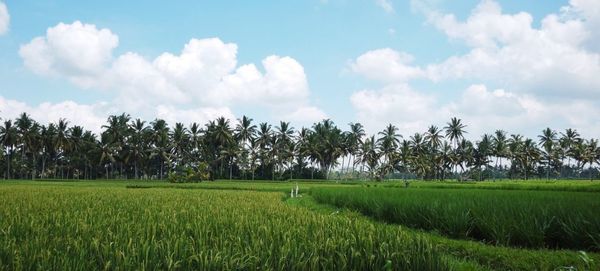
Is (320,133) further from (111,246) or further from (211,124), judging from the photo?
(111,246)

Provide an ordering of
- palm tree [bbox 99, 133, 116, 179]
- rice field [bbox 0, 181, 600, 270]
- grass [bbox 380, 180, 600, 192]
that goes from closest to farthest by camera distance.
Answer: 1. rice field [bbox 0, 181, 600, 270]
2. grass [bbox 380, 180, 600, 192]
3. palm tree [bbox 99, 133, 116, 179]

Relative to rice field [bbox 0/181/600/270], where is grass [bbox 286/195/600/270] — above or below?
below

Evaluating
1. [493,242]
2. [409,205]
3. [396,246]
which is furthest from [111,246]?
[409,205]

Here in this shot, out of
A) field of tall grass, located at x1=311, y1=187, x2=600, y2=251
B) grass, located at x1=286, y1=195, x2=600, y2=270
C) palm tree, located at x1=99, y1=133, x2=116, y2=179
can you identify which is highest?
palm tree, located at x1=99, y1=133, x2=116, y2=179

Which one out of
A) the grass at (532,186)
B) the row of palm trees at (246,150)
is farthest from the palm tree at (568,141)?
the grass at (532,186)

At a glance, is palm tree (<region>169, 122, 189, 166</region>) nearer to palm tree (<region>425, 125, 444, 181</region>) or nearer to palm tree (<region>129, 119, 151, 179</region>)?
palm tree (<region>129, 119, 151, 179</region>)

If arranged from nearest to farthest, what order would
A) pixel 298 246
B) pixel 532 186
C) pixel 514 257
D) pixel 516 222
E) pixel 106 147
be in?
1. pixel 298 246
2. pixel 514 257
3. pixel 516 222
4. pixel 532 186
5. pixel 106 147

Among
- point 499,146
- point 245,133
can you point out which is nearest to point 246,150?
point 245,133

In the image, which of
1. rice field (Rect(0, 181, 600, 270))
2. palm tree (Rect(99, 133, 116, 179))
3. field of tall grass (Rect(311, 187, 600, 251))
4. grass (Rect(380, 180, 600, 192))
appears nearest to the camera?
rice field (Rect(0, 181, 600, 270))

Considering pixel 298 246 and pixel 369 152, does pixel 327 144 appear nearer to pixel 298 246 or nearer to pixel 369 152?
pixel 369 152

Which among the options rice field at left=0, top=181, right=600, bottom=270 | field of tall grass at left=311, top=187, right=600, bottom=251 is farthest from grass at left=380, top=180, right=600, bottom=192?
rice field at left=0, top=181, right=600, bottom=270

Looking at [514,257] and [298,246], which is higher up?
[298,246]

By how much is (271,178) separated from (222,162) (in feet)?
30.6

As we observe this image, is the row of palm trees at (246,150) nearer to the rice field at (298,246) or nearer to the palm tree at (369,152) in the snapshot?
the palm tree at (369,152)
